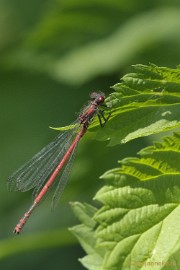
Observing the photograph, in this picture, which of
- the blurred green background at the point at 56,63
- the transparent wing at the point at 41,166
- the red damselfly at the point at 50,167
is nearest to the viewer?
the red damselfly at the point at 50,167

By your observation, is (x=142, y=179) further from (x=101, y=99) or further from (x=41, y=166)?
(x=41, y=166)

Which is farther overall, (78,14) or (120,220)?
(78,14)

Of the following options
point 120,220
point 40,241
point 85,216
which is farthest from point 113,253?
point 40,241

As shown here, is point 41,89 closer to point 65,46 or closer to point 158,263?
point 65,46

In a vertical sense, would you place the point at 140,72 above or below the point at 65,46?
below

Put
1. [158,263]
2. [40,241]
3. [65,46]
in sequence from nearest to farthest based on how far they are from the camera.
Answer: [158,263]
[40,241]
[65,46]

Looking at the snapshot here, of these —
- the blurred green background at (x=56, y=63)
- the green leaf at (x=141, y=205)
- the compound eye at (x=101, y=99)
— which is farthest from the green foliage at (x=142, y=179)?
the blurred green background at (x=56, y=63)

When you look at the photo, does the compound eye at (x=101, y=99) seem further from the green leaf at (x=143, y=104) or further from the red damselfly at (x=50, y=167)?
the green leaf at (x=143, y=104)

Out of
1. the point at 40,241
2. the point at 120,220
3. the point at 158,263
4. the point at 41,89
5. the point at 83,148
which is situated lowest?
the point at 158,263
